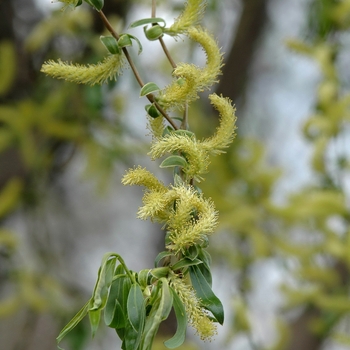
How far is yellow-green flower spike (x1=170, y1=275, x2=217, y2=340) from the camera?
15.5 inches

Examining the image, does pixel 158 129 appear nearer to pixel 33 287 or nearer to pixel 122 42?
pixel 122 42

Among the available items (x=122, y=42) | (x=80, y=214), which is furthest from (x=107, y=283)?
(x=80, y=214)

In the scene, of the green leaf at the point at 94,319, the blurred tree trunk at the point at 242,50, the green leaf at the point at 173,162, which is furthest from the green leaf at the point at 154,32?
the blurred tree trunk at the point at 242,50

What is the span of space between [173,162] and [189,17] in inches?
4.9

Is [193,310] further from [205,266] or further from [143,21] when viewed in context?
[143,21]

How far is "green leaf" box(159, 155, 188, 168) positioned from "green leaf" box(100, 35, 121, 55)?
0.09m

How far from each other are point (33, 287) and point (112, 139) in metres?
0.37

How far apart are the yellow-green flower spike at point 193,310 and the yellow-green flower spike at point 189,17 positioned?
193 mm

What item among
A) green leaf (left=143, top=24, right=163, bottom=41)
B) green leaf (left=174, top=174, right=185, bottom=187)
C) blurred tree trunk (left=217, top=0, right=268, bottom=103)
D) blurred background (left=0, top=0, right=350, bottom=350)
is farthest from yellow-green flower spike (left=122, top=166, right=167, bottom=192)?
blurred tree trunk (left=217, top=0, right=268, bottom=103)

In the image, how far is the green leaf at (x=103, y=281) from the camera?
37cm

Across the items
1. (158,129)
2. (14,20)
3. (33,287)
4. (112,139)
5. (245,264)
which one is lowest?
(158,129)

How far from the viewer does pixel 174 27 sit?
465mm

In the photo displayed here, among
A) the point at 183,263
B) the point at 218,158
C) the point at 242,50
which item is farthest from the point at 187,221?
the point at 242,50

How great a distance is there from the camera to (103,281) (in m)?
0.38
